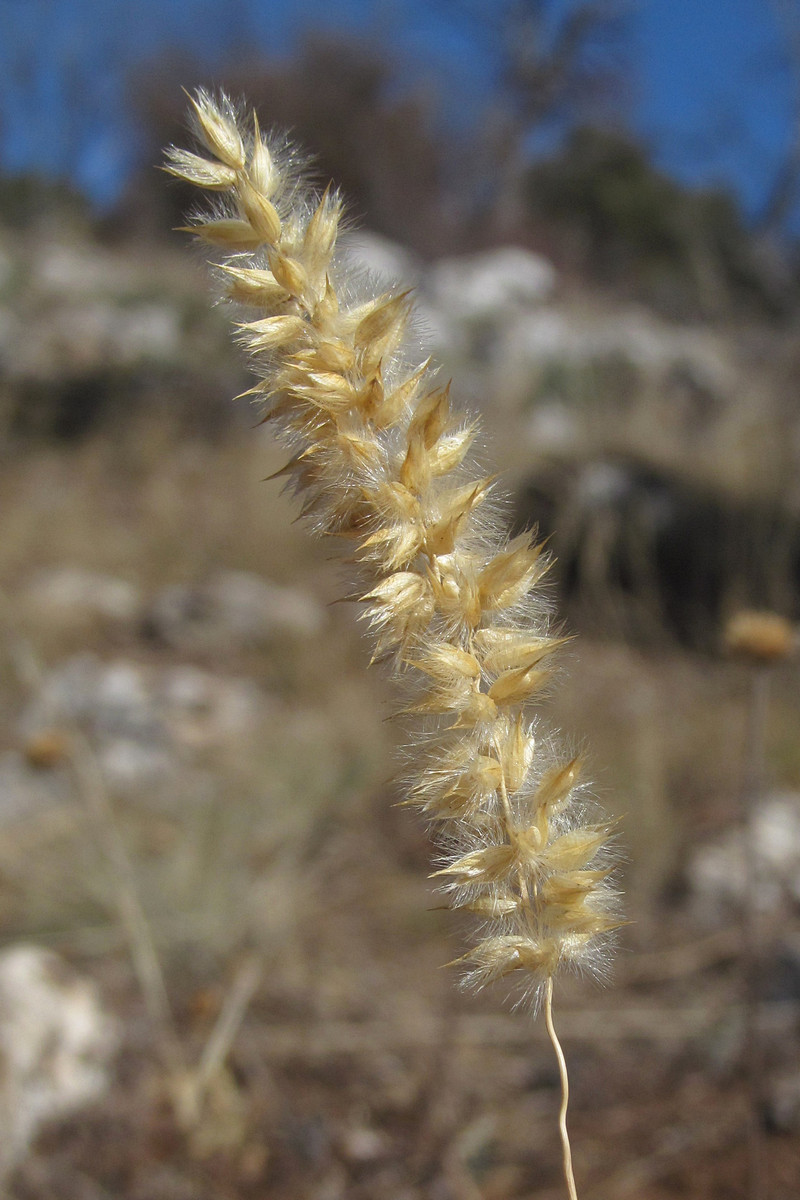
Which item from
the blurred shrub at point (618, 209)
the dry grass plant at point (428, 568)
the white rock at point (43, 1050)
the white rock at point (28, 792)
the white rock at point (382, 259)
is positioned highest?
the blurred shrub at point (618, 209)

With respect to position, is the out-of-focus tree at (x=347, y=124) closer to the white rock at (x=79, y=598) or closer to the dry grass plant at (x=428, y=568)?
the white rock at (x=79, y=598)

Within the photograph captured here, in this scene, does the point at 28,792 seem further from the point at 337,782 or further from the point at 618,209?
the point at 618,209

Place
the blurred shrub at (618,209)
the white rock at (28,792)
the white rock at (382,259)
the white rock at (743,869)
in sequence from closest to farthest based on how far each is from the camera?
1. the white rock at (382,259)
2. the white rock at (743,869)
3. the white rock at (28,792)
4. the blurred shrub at (618,209)

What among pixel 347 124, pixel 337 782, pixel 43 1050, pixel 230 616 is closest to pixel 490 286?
pixel 347 124

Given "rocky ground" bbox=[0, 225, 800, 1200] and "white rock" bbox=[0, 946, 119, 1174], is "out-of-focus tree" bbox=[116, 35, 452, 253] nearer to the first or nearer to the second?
"rocky ground" bbox=[0, 225, 800, 1200]

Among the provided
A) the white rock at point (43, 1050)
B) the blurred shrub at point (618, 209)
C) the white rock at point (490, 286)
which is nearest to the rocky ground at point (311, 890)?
the white rock at point (43, 1050)

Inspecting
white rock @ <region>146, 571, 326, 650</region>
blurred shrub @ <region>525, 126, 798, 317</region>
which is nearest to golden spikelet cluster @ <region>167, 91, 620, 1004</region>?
white rock @ <region>146, 571, 326, 650</region>

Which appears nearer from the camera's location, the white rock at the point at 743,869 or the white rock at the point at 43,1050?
the white rock at the point at 43,1050
